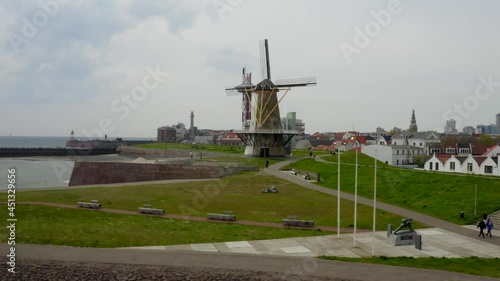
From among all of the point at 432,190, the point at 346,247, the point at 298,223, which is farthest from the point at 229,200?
the point at 432,190

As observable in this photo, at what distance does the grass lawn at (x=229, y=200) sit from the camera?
29.4 meters

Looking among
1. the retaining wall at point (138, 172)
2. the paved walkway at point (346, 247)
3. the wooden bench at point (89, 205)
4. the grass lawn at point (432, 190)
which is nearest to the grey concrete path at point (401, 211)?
the grass lawn at point (432, 190)

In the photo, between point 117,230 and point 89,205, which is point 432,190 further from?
point 89,205

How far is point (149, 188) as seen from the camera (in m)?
42.1

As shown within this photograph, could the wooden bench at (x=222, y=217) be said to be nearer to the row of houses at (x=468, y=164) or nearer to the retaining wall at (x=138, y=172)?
the retaining wall at (x=138, y=172)

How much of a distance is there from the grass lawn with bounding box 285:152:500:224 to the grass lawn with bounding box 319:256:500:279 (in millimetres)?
10098

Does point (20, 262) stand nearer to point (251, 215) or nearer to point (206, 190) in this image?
point (251, 215)

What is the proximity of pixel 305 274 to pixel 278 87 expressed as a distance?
62.4 m

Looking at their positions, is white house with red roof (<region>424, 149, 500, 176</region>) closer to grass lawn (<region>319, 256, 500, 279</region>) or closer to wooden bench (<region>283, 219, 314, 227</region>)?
wooden bench (<region>283, 219, 314, 227</region>)

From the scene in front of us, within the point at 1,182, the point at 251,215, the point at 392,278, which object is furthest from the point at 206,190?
the point at 1,182

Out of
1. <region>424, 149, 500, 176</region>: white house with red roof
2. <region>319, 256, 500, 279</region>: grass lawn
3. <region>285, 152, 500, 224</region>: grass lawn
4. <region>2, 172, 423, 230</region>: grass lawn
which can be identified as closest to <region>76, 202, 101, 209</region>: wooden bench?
<region>2, 172, 423, 230</region>: grass lawn

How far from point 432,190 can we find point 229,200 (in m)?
Result: 19.1

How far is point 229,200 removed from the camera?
36000mm

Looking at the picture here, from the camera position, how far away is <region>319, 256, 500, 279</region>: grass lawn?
1766 cm
